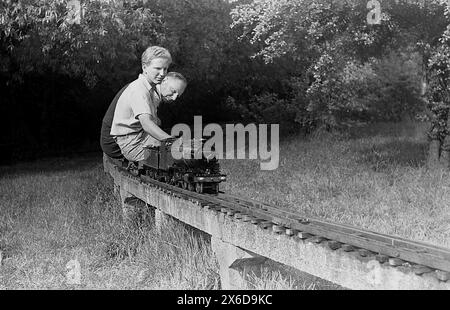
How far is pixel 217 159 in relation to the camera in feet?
20.6

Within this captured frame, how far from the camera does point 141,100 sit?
2980mm

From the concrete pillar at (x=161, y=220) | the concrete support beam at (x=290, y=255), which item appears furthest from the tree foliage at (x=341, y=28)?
the concrete support beam at (x=290, y=255)

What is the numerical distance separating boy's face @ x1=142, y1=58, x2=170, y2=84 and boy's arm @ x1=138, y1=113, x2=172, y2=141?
8.8 inches

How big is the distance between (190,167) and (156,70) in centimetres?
318

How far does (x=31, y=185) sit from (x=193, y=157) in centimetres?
1251

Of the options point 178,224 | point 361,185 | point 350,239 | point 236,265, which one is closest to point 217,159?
point 236,265

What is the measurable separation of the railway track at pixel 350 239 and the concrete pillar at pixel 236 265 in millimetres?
355

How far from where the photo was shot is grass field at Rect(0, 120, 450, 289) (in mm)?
6652

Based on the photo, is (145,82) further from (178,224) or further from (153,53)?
(178,224)

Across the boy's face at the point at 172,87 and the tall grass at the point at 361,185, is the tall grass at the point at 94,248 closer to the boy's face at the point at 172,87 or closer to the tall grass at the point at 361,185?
the boy's face at the point at 172,87

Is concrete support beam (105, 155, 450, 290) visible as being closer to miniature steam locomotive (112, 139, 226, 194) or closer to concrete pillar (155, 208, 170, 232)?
miniature steam locomotive (112, 139, 226, 194)

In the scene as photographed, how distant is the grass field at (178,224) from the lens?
21.8ft

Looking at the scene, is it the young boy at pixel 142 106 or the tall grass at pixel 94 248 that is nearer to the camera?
the young boy at pixel 142 106

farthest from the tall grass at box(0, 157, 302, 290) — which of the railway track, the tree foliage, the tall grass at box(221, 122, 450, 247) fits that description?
the tree foliage
